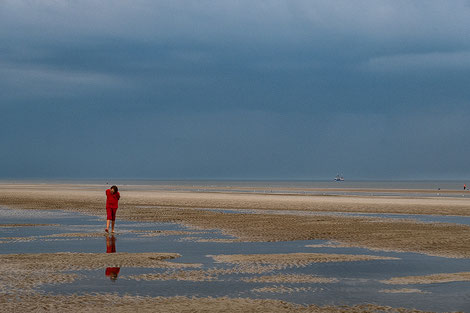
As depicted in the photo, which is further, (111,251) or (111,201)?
(111,201)

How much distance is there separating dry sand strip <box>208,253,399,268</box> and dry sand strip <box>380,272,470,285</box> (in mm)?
2973

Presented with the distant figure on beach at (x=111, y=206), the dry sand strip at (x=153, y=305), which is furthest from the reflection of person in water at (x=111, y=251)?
the dry sand strip at (x=153, y=305)

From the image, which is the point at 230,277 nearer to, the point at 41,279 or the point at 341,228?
the point at 41,279

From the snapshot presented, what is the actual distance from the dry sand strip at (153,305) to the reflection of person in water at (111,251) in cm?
235

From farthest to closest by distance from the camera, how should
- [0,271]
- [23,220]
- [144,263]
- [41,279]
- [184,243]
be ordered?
A: [23,220] → [184,243] → [144,263] → [0,271] → [41,279]

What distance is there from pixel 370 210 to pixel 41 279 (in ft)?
103

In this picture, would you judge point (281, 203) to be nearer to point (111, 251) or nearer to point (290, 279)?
point (111, 251)

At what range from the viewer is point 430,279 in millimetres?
13891

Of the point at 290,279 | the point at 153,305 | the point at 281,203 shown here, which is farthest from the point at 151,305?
the point at 281,203

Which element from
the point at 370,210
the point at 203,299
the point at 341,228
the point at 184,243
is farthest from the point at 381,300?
the point at 370,210

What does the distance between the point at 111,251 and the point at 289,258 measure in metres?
5.36

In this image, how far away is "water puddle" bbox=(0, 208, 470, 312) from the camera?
1205 centimetres

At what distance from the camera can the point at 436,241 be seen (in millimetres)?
22047

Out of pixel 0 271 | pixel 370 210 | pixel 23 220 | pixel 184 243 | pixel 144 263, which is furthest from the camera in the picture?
pixel 370 210
